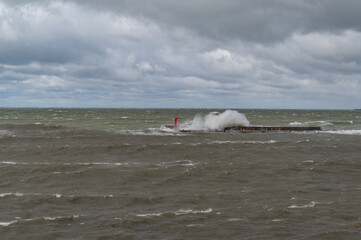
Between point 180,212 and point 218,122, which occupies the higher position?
point 218,122

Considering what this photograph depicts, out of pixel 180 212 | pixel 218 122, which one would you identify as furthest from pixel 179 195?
pixel 218 122

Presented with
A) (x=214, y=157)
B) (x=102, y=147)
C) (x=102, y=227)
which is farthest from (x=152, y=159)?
(x=102, y=227)

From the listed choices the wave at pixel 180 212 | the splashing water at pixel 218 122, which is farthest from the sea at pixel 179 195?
the splashing water at pixel 218 122

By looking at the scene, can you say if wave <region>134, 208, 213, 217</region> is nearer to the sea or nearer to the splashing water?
the sea

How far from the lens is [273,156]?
28.9m

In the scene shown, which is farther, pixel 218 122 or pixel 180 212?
pixel 218 122

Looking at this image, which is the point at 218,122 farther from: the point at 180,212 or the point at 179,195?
the point at 180,212

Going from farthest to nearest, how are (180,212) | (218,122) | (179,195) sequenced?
(218,122)
(179,195)
(180,212)

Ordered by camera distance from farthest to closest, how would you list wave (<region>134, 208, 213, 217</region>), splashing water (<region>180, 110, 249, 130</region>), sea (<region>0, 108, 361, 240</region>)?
splashing water (<region>180, 110, 249, 130</region>) < wave (<region>134, 208, 213, 217</region>) < sea (<region>0, 108, 361, 240</region>)

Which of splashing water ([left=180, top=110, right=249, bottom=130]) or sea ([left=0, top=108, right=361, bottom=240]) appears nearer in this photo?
sea ([left=0, top=108, right=361, bottom=240])

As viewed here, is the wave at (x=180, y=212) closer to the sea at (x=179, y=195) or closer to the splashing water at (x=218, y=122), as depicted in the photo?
the sea at (x=179, y=195)

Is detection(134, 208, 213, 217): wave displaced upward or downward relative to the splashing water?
downward

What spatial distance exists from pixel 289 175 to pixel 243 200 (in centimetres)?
665

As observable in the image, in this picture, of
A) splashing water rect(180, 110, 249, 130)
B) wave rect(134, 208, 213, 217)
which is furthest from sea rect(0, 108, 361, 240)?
splashing water rect(180, 110, 249, 130)
